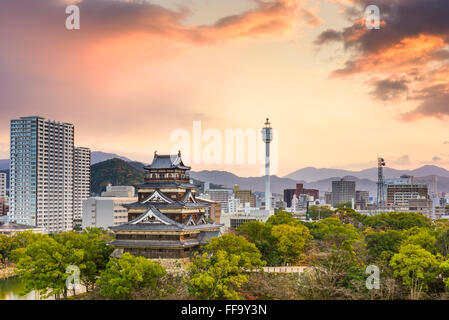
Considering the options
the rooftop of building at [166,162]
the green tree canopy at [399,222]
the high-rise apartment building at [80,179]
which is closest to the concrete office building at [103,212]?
the high-rise apartment building at [80,179]

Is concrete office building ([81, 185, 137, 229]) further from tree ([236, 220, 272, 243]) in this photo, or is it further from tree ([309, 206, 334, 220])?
tree ([309, 206, 334, 220])

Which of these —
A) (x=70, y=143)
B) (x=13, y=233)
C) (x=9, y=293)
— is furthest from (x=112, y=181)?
(x=9, y=293)

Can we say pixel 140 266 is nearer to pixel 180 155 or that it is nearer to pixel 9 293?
pixel 180 155

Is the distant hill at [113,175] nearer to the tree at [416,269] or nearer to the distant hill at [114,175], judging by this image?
the distant hill at [114,175]

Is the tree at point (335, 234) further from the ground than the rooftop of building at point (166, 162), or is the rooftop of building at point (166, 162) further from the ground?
the rooftop of building at point (166, 162)

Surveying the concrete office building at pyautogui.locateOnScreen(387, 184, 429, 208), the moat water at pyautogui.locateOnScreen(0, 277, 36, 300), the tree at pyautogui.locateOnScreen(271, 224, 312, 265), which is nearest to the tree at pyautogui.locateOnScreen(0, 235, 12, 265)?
the moat water at pyautogui.locateOnScreen(0, 277, 36, 300)
